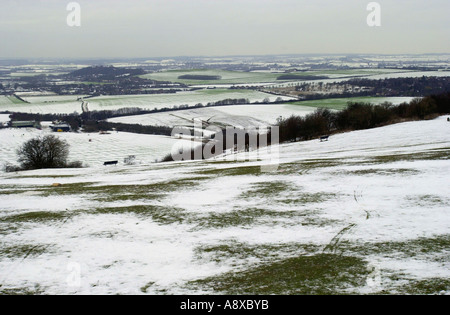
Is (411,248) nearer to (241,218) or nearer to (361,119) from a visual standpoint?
(241,218)

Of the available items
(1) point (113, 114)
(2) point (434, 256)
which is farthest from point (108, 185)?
(1) point (113, 114)

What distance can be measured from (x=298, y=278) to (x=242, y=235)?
5418 mm

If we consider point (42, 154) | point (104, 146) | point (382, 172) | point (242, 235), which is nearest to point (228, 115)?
point (104, 146)

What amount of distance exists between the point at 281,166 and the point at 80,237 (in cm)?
2269

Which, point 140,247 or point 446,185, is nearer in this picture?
point 140,247

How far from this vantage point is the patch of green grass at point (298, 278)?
11.8 meters

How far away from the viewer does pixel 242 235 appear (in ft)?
58.4

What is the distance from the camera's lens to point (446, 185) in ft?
74.9

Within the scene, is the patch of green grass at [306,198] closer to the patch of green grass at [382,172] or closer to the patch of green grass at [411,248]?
the patch of green grass at [382,172]

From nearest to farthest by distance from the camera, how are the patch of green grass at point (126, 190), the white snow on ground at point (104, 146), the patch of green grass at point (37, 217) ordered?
the patch of green grass at point (37, 217) < the patch of green grass at point (126, 190) < the white snow on ground at point (104, 146)

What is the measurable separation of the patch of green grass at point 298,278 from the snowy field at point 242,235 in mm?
35

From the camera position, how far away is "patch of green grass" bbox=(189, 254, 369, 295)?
1181 cm

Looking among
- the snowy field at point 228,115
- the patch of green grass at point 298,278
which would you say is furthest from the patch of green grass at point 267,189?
the snowy field at point 228,115

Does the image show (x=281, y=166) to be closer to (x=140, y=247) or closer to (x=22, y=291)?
(x=140, y=247)
